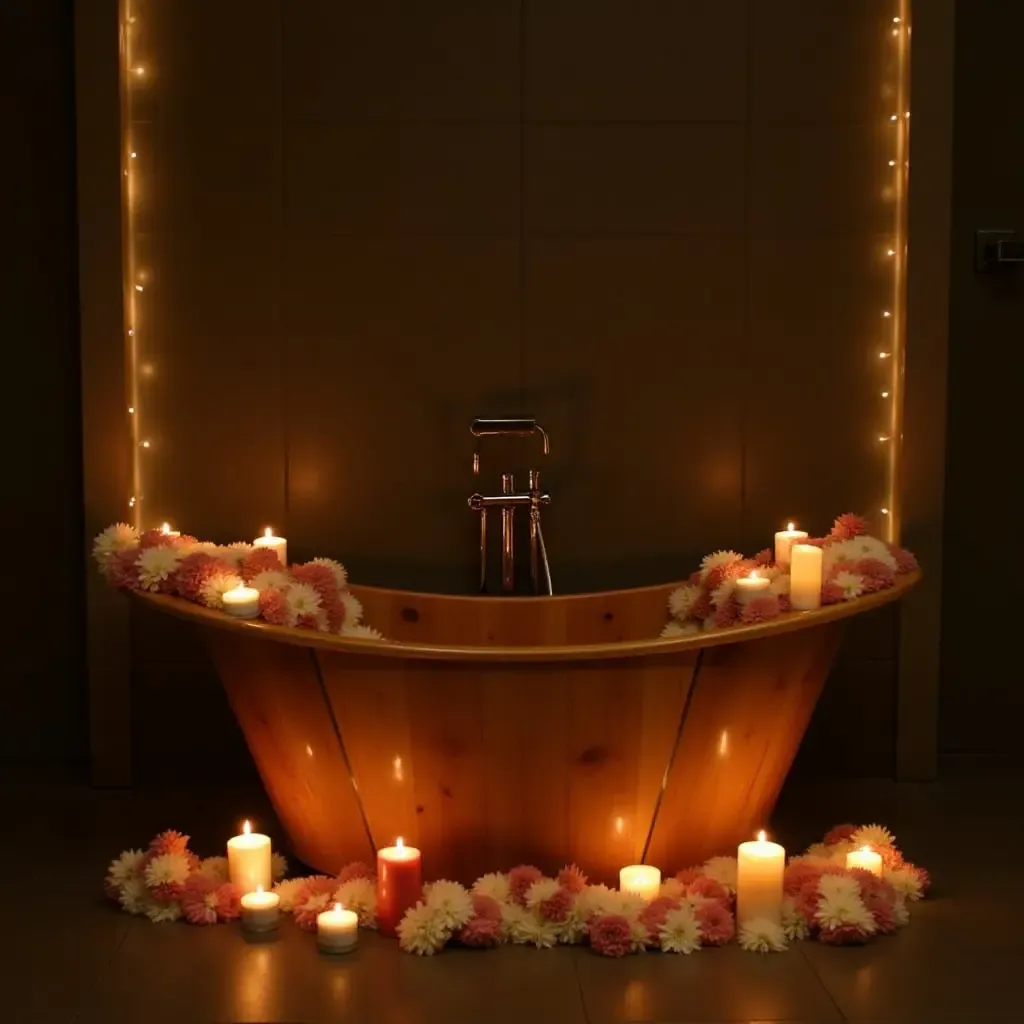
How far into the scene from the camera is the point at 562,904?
9.55 feet

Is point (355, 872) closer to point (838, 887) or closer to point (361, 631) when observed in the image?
point (361, 631)

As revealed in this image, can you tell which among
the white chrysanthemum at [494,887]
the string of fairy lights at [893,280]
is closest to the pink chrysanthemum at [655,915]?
the white chrysanthemum at [494,887]

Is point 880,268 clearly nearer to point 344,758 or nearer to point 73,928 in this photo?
point 344,758

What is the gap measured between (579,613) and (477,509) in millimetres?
371

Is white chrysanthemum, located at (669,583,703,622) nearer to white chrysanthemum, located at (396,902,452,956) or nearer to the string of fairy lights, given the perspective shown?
the string of fairy lights

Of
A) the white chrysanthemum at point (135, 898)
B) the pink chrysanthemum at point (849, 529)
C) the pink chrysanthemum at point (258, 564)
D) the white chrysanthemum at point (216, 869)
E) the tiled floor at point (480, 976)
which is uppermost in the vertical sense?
the pink chrysanthemum at point (849, 529)

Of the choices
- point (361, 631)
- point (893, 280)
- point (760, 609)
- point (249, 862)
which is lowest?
point (249, 862)

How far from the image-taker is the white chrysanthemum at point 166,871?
3066 mm

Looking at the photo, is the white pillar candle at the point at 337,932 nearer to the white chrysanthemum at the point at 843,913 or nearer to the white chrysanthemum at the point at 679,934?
the white chrysanthemum at the point at 679,934

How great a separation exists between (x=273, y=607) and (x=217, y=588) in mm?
130

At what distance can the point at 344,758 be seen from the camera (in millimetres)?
3002

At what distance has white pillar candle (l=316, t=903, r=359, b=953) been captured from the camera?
2865 millimetres

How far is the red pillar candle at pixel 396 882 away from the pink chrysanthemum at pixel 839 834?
903 millimetres

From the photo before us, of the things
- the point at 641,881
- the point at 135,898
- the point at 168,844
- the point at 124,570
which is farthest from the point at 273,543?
the point at 641,881
